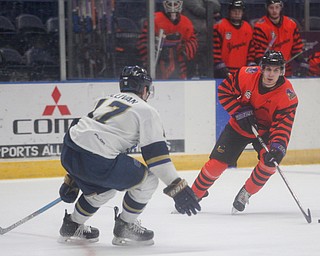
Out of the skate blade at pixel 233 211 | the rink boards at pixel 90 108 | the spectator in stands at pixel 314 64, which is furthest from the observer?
the spectator in stands at pixel 314 64

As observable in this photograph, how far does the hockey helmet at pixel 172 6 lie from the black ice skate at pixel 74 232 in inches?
137

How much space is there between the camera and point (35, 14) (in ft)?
23.6

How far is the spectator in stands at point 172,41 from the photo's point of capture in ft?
24.8

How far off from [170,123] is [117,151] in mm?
3249

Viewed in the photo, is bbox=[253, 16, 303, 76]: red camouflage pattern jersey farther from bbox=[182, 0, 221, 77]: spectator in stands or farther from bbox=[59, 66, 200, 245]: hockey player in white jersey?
bbox=[59, 66, 200, 245]: hockey player in white jersey

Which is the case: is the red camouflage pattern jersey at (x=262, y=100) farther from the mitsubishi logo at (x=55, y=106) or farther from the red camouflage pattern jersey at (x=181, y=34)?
the red camouflage pattern jersey at (x=181, y=34)

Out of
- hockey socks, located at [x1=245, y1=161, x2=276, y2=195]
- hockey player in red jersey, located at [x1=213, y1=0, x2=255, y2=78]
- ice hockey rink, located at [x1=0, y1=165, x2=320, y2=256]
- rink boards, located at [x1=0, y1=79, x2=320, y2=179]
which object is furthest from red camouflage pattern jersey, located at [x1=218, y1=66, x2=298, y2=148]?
hockey player in red jersey, located at [x1=213, y1=0, x2=255, y2=78]

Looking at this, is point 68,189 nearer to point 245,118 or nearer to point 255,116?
point 245,118

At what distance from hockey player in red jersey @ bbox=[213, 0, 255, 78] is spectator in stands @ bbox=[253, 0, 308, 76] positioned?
81 millimetres

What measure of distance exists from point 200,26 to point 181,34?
0.20m

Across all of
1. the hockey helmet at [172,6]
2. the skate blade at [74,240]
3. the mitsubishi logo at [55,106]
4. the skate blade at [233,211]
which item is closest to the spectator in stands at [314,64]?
the hockey helmet at [172,6]

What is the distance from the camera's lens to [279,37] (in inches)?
309

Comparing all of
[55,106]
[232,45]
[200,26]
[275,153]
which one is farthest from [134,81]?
[232,45]

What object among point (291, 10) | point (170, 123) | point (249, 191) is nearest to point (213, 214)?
point (249, 191)
